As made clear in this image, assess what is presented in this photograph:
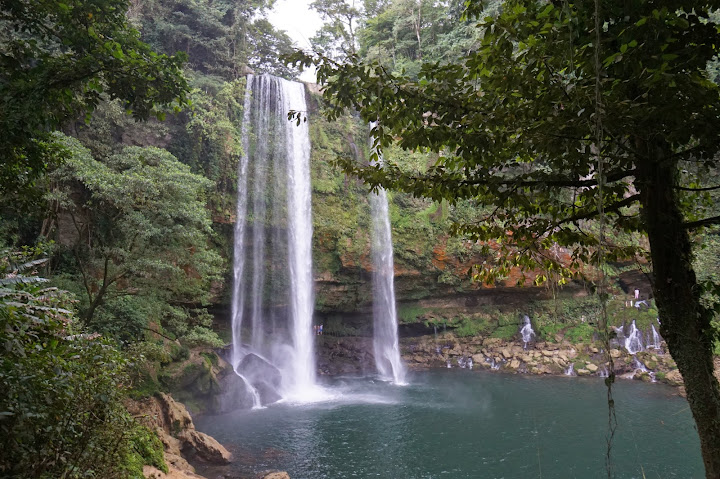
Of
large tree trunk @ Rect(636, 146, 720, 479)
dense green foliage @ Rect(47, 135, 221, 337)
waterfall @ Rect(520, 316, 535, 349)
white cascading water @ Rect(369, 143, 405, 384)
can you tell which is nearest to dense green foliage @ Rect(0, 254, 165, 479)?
large tree trunk @ Rect(636, 146, 720, 479)

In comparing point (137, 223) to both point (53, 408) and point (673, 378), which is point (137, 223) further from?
point (673, 378)

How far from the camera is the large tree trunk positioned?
2.68m

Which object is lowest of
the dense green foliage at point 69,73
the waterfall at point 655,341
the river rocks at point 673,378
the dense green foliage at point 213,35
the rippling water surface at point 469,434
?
the rippling water surface at point 469,434

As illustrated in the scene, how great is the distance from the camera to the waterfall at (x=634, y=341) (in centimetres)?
1845

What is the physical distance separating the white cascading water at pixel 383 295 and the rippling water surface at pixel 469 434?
4318 mm

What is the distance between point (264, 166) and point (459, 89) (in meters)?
17.2

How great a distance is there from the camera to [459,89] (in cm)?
309

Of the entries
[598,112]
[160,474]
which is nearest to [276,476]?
[160,474]

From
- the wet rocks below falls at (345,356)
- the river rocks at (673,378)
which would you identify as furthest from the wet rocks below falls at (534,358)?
the wet rocks below falls at (345,356)

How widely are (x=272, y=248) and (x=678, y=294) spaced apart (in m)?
17.2

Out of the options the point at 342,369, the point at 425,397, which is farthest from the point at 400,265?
the point at 425,397

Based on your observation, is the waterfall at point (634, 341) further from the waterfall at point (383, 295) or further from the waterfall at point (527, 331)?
the waterfall at point (383, 295)

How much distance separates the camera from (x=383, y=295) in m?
20.9

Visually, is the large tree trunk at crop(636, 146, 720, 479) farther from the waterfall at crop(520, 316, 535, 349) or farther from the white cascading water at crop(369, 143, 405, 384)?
the waterfall at crop(520, 316, 535, 349)
